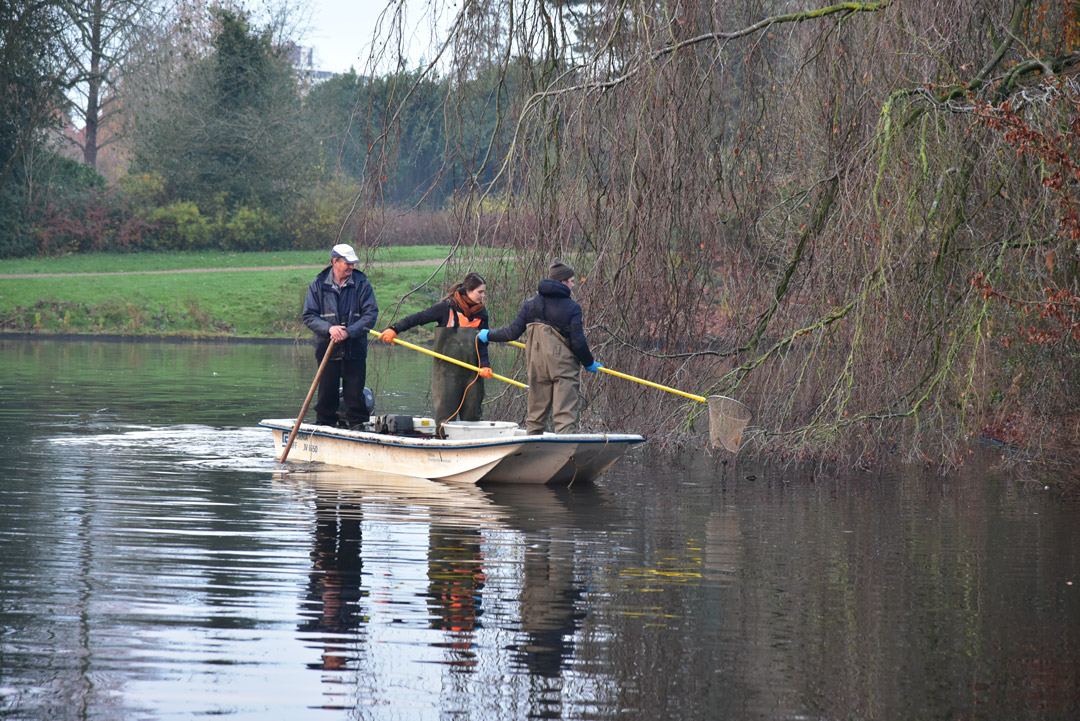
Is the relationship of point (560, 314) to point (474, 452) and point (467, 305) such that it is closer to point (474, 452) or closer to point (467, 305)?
point (467, 305)

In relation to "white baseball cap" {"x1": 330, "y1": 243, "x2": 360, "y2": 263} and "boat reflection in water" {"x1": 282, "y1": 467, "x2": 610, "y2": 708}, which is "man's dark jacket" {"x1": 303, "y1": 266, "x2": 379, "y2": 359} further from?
"boat reflection in water" {"x1": 282, "y1": 467, "x2": 610, "y2": 708}

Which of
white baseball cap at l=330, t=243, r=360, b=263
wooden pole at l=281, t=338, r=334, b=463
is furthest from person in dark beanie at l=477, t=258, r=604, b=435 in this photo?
wooden pole at l=281, t=338, r=334, b=463

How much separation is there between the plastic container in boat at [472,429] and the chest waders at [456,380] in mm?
136

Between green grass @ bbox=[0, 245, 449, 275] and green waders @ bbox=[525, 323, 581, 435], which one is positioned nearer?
green waders @ bbox=[525, 323, 581, 435]

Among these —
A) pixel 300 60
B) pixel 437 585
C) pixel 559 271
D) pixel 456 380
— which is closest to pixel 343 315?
pixel 456 380

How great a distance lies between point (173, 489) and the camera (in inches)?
445

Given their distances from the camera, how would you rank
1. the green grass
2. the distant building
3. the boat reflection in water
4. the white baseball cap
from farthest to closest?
1. the distant building
2. the green grass
3. the white baseball cap
4. the boat reflection in water

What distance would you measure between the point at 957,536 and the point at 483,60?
478 centimetres

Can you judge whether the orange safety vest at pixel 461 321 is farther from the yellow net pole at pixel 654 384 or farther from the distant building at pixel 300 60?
the distant building at pixel 300 60

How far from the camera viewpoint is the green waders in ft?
38.0

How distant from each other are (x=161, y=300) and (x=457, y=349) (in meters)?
28.6

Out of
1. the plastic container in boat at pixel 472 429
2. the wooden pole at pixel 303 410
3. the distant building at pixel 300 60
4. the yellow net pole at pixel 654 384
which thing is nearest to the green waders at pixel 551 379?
the yellow net pole at pixel 654 384

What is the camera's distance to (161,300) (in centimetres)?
3938

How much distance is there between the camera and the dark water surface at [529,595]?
5.47m
